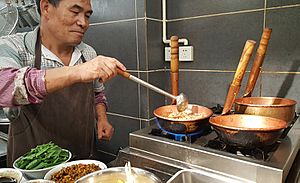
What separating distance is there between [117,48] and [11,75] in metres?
0.90

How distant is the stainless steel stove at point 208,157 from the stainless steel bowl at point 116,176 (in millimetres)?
58

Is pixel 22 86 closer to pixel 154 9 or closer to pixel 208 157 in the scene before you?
pixel 208 157

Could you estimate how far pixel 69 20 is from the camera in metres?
1.14

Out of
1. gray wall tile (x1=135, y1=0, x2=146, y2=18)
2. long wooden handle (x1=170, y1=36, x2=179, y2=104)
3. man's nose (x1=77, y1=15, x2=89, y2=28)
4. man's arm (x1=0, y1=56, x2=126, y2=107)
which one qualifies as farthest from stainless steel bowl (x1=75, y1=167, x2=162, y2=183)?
gray wall tile (x1=135, y1=0, x2=146, y2=18)

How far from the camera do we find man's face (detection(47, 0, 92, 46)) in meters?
1.12

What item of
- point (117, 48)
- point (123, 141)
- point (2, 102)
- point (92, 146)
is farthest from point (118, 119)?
point (2, 102)

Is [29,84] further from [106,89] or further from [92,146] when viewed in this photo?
[106,89]

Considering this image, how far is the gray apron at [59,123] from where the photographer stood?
45.8 inches

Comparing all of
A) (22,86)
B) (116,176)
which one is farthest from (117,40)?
(116,176)

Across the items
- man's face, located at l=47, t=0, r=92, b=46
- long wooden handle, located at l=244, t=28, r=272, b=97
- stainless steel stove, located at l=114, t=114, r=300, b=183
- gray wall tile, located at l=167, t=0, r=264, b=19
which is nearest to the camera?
stainless steel stove, located at l=114, t=114, r=300, b=183

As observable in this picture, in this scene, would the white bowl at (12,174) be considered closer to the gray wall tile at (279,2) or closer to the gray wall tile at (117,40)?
the gray wall tile at (117,40)

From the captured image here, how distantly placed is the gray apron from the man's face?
0.13 m

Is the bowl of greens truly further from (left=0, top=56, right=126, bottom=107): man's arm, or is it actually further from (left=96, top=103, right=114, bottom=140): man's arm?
(left=96, top=103, right=114, bottom=140): man's arm

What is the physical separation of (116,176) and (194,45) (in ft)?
3.35
